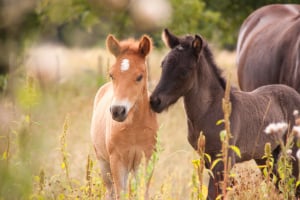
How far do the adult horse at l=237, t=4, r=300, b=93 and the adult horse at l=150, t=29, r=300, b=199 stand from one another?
1678 mm

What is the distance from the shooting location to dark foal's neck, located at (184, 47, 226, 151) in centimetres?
489

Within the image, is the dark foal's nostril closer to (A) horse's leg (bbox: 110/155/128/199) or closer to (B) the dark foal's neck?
(B) the dark foal's neck

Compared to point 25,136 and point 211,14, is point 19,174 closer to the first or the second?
point 25,136

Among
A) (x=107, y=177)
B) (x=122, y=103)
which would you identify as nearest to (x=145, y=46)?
(x=122, y=103)

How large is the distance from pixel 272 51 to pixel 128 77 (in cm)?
328

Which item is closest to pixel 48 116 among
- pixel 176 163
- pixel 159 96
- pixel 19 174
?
pixel 19 174

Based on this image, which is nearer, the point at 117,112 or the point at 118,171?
the point at 117,112

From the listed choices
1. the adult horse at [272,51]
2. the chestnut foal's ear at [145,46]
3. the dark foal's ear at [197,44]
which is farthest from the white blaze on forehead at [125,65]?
the adult horse at [272,51]

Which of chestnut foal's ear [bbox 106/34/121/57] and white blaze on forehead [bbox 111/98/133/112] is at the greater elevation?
chestnut foal's ear [bbox 106/34/121/57]

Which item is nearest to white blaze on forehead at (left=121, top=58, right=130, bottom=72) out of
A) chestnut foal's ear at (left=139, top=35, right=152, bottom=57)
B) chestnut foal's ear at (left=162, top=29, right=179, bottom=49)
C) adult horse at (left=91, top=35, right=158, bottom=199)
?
adult horse at (left=91, top=35, right=158, bottom=199)

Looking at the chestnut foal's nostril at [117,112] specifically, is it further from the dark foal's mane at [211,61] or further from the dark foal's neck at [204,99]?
the dark foal's mane at [211,61]

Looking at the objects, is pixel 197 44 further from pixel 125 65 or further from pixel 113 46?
pixel 113 46

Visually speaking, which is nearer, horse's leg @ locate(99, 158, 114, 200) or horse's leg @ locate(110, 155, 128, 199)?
horse's leg @ locate(110, 155, 128, 199)

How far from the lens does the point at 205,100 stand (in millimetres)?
4934
